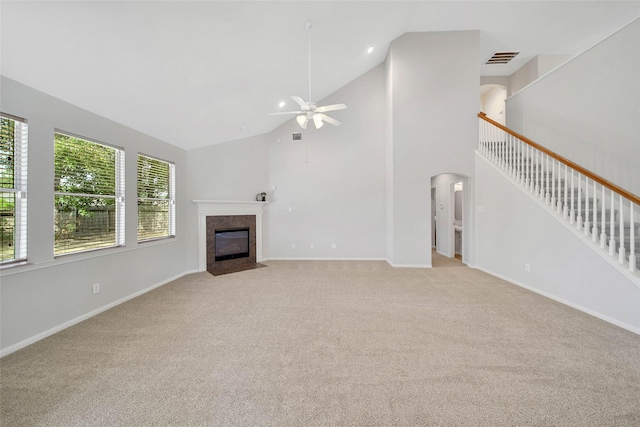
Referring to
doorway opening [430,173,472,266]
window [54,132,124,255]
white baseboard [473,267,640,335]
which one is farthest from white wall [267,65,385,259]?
window [54,132,124,255]

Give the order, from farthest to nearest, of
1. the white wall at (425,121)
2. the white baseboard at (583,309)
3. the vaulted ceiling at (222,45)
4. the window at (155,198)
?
the white wall at (425,121)
the window at (155,198)
the white baseboard at (583,309)
the vaulted ceiling at (222,45)

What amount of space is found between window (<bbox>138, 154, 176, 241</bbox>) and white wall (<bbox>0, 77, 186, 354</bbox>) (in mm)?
226

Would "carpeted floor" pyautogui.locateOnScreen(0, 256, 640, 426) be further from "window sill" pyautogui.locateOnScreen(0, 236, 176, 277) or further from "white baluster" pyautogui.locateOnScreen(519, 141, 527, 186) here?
"white baluster" pyautogui.locateOnScreen(519, 141, 527, 186)

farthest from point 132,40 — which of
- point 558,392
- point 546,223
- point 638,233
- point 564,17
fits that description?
point 564,17

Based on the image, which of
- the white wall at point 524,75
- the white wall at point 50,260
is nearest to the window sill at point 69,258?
the white wall at point 50,260

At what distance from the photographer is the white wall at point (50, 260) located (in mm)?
2279

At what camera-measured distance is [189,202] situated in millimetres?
4934

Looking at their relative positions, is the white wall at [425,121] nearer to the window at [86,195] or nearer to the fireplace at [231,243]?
the fireplace at [231,243]

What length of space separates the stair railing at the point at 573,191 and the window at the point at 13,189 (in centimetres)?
581

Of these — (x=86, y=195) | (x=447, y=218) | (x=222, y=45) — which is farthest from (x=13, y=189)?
(x=447, y=218)

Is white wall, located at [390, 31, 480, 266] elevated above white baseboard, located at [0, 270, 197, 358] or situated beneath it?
elevated above

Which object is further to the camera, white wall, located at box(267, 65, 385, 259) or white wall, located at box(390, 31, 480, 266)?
white wall, located at box(267, 65, 385, 259)

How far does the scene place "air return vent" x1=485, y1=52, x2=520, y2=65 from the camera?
6341 millimetres

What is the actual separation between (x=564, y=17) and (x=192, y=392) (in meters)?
8.42
